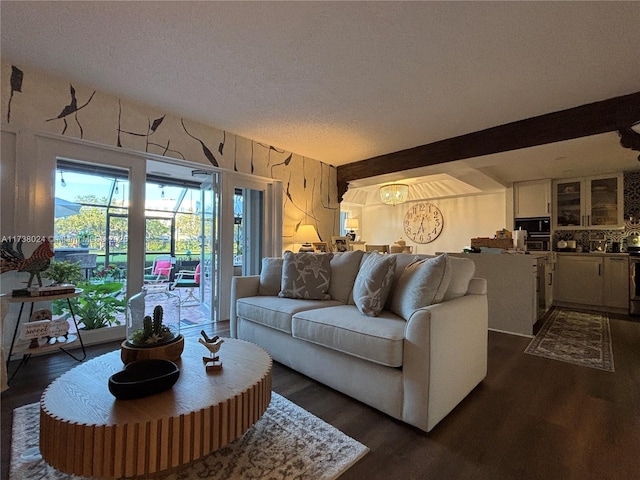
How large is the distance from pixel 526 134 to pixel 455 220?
374cm

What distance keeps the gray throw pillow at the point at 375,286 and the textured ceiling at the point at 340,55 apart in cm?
161

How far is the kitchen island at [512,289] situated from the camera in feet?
11.3

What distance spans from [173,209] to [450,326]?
530cm

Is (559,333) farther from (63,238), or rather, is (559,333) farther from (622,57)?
Result: (63,238)

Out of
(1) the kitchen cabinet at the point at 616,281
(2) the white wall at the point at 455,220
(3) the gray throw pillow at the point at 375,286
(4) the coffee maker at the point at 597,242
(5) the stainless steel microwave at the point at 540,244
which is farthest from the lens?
(2) the white wall at the point at 455,220

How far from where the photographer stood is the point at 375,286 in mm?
2133

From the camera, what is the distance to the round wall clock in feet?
24.0

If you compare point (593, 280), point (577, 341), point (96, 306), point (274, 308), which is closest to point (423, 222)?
point (593, 280)

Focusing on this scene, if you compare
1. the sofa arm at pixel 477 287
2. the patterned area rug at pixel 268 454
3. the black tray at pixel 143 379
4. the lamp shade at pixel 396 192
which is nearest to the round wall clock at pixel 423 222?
the lamp shade at pixel 396 192

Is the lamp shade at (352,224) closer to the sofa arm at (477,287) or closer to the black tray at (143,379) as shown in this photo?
the sofa arm at (477,287)

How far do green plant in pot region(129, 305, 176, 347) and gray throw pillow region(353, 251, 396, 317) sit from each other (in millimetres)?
1233

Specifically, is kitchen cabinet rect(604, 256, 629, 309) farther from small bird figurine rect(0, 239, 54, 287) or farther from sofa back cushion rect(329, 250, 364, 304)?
small bird figurine rect(0, 239, 54, 287)

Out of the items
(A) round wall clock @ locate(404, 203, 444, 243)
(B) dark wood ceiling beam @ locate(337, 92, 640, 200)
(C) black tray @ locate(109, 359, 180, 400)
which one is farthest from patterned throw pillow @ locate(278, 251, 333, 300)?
(A) round wall clock @ locate(404, 203, 444, 243)

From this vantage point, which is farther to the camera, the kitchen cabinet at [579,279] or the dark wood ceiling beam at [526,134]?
the kitchen cabinet at [579,279]
